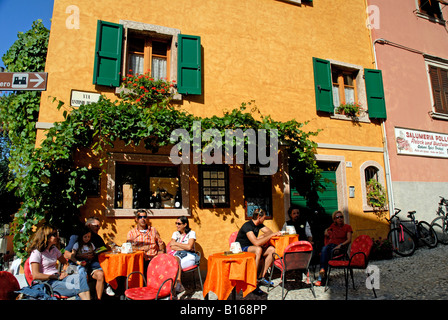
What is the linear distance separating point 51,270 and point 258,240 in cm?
298

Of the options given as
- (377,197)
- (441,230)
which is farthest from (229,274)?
(441,230)

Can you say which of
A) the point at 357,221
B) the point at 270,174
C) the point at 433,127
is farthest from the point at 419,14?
the point at 270,174

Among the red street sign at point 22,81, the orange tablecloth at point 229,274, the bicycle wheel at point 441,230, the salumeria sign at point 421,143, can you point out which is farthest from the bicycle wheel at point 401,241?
the red street sign at point 22,81

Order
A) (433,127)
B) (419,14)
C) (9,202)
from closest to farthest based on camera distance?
(433,127) < (419,14) < (9,202)

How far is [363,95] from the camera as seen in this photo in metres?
8.62

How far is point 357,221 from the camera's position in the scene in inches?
311

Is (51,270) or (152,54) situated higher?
(152,54)

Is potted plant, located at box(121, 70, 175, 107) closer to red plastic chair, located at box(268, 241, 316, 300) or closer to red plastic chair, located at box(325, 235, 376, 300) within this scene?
red plastic chair, located at box(268, 241, 316, 300)

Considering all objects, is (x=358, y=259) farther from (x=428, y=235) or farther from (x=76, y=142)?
(x=76, y=142)

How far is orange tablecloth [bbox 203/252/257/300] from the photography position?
12.8ft

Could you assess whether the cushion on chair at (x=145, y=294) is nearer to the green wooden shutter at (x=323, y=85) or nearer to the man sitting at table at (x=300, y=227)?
the man sitting at table at (x=300, y=227)

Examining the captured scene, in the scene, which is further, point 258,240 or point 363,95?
point 363,95
